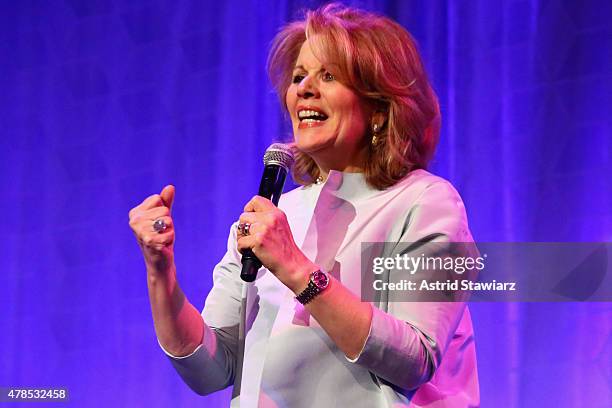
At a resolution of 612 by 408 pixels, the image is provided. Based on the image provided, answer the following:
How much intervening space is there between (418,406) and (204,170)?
1633 millimetres

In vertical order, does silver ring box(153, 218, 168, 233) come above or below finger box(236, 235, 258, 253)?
above

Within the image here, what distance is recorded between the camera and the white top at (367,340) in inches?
45.4

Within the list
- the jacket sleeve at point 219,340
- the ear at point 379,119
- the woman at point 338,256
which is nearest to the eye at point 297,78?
the woman at point 338,256

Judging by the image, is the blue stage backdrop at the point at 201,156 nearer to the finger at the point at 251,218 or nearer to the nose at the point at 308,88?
the nose at the point at 308,88

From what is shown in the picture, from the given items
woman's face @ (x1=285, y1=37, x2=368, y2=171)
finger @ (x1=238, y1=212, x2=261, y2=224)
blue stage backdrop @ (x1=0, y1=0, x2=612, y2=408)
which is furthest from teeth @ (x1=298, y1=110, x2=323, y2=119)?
blue stage backdrop @ (x1=0, y1=0, x2=612, y2=408)

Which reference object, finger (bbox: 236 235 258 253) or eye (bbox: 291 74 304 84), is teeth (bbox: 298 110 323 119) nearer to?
eye (bbox: 291 74 304 84)

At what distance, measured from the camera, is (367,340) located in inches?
Result: 43.5

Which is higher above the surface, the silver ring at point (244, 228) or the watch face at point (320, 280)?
the silver ring at point (244, 228)

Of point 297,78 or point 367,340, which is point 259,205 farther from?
point 297,78

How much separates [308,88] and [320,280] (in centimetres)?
43

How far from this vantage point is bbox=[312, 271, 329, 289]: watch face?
1.11 metres

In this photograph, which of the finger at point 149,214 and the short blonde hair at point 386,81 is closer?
the finger at point 149,214
